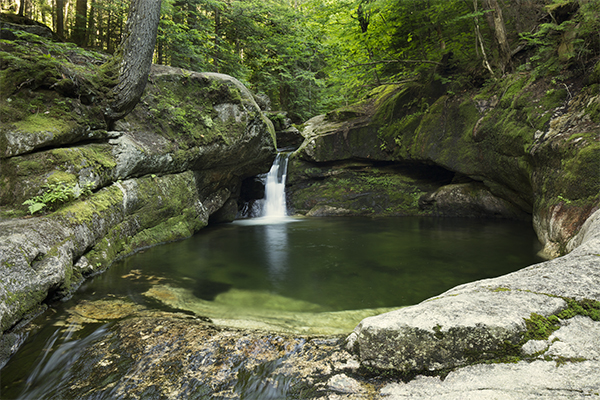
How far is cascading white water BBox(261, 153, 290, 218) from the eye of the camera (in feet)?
48.6

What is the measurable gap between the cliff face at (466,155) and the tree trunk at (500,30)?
0.68 meters

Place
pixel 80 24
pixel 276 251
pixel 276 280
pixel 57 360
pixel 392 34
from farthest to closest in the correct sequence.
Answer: pixel 80 24
pixel 392 34
pixel 276 251
pixel 276 280
pixel 57 360

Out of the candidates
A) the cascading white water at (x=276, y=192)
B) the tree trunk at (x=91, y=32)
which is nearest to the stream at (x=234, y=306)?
the cascading white water at (x=276, y=192)

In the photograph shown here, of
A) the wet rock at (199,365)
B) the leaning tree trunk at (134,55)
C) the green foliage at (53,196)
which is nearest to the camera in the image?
the wet rock at (199,365)

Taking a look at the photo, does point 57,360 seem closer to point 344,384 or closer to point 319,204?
point 344,384

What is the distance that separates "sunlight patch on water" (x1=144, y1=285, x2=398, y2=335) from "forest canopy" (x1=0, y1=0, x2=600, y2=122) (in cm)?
763

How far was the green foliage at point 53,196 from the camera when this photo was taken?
5.07m

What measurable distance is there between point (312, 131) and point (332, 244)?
9.59 metres

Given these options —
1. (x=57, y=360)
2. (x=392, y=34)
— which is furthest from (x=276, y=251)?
(x=392, y=34)

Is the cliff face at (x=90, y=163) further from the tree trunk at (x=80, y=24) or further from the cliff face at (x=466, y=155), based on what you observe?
the tree trunk at (x=80, y=24)

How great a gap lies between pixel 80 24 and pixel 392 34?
13.5m

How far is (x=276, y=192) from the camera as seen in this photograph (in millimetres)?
15117

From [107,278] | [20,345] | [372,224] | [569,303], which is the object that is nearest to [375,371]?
[569,303]

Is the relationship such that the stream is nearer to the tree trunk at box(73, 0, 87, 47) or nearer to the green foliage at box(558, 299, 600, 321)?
the green foliage at box(558, 299, 600, 321)
